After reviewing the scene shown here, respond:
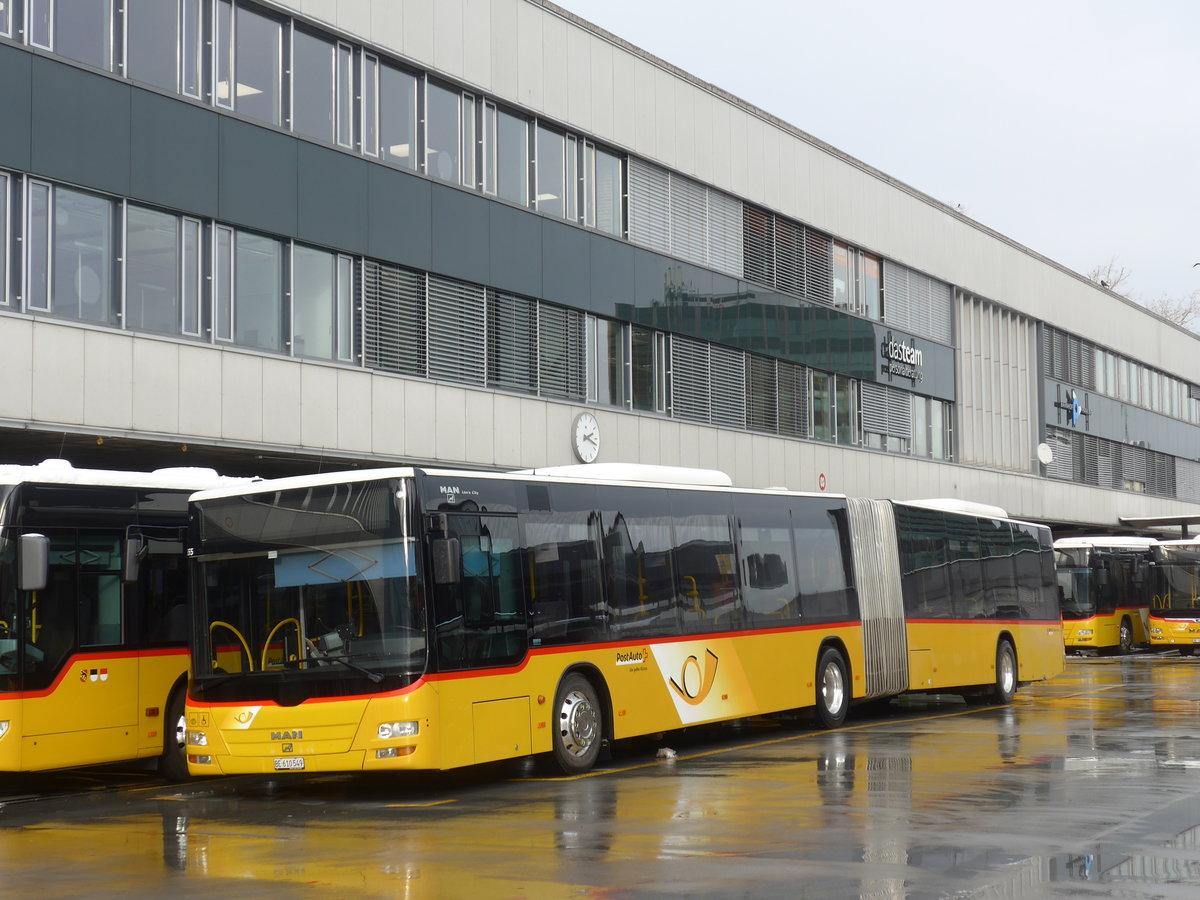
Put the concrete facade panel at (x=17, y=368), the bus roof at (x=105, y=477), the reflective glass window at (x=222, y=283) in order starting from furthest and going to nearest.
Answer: the reflective glass window at (x=222, y=283), the concrete facade panel at (x=17, y=368), the bus roof at (x=105, y=477)

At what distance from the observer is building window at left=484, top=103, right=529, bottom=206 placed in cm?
2788

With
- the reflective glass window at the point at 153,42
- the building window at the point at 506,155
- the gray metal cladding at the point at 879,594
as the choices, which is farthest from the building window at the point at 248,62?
the gray metal cladding at the point at 879,594

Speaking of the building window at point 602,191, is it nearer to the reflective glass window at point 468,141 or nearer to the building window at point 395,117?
the reflective glass window at point 468,141

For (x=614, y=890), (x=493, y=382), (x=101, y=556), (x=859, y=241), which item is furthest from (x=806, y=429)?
(x=614, y=890)

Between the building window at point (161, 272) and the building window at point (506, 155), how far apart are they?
6.91m

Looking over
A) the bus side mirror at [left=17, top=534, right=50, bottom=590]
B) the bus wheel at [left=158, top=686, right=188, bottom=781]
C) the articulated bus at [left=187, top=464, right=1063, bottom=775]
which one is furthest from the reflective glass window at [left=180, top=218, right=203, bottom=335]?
the bus side mirror at [left=17, top=534, right=50, bottom=590]

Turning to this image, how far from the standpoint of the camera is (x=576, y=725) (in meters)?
15.4

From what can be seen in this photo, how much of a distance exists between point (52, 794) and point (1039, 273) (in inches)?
1658

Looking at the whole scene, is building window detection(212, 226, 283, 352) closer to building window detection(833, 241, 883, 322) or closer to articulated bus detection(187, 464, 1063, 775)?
articulated bus detection(187, 464, 1063, 775)

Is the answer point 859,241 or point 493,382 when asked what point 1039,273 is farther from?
point 493,382

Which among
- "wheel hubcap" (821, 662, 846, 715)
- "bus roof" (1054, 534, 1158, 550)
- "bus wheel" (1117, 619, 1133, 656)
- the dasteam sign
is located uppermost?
the dasteam sign

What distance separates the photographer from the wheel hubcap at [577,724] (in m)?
Result: 15.2

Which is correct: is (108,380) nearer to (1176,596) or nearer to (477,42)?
(477,42)

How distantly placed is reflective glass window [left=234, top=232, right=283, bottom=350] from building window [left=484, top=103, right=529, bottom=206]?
5.32 meters
